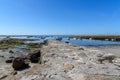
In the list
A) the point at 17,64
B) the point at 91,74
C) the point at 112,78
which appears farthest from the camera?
the point at 17,64

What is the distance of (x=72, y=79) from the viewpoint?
341 centimetres

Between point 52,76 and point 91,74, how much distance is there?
0.87 metres

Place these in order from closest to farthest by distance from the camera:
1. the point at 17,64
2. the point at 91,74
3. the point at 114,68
A: the point at 91,74, the point at 114,68, the point at 17,64

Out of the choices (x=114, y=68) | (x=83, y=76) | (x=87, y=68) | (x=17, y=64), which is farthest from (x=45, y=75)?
(x=17, y=64)

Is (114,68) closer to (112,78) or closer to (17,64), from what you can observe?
(112,78)

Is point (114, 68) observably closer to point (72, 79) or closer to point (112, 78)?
point (112, 78)

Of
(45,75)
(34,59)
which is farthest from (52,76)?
(34,59)

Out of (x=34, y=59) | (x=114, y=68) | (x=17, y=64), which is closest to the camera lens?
(x=114, y=68)

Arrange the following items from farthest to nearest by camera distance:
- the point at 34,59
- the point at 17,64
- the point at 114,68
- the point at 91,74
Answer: the point at 34,59, the point at 17,64, the point at 114,68, the point at 91,74

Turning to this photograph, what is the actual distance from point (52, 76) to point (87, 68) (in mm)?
1011

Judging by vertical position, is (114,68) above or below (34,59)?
above

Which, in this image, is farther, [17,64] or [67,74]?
[17,64]

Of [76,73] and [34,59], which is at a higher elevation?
[76,73]

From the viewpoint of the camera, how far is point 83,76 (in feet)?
11.6
